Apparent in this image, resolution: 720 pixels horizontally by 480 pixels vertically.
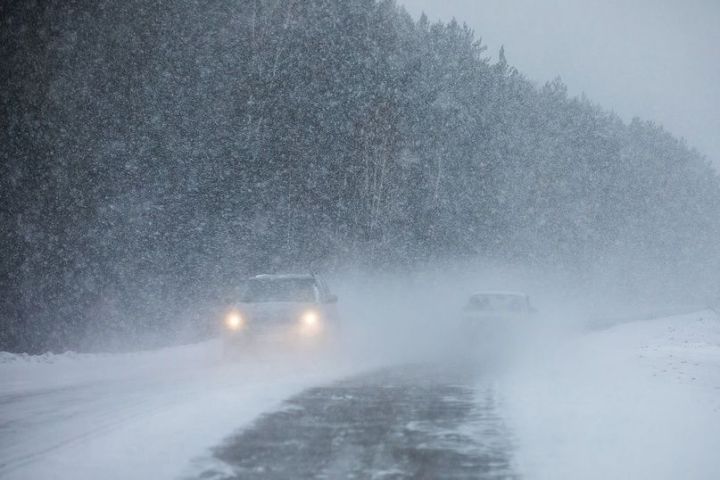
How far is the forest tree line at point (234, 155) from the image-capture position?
1888cm

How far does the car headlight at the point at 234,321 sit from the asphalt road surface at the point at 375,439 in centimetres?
→ 408

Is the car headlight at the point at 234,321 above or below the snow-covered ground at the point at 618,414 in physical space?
above

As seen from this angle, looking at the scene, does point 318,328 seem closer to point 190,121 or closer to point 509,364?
point 509,364

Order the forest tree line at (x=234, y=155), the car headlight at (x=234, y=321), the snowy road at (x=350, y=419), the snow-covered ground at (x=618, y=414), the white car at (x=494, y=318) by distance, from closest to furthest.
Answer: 1. the snowy road at (x=350, y=419)
2. the snow-covered ground at (x=618, y=414)
3. the car headlight at (x=234, y=321)
4. the forest tree line at (x=234, y=155)
5. the white car at (x=494, y=318)

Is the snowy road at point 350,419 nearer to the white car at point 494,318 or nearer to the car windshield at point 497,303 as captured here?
the white car at point 494,318

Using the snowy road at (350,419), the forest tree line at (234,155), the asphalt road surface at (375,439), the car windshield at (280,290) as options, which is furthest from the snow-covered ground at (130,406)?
the forest tree line at (234,155)

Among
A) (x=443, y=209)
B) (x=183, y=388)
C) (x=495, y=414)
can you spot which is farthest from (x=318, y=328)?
(x=443, y=209)

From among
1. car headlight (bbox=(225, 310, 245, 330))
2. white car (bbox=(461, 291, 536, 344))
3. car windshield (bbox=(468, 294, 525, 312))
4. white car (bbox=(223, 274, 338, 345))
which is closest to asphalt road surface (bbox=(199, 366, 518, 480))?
white car (bbox=(223, 274, 338, 345))

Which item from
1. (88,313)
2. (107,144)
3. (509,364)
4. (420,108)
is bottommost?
(509,364)

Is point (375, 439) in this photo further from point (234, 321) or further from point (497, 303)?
point (497, 303)

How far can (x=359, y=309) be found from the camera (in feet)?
133

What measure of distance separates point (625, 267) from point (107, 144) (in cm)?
7738

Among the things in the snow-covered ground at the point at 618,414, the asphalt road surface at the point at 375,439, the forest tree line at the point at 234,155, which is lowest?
the snow-covered ground at the point at 618,414

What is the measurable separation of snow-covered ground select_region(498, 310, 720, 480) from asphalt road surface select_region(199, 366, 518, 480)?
37cm
